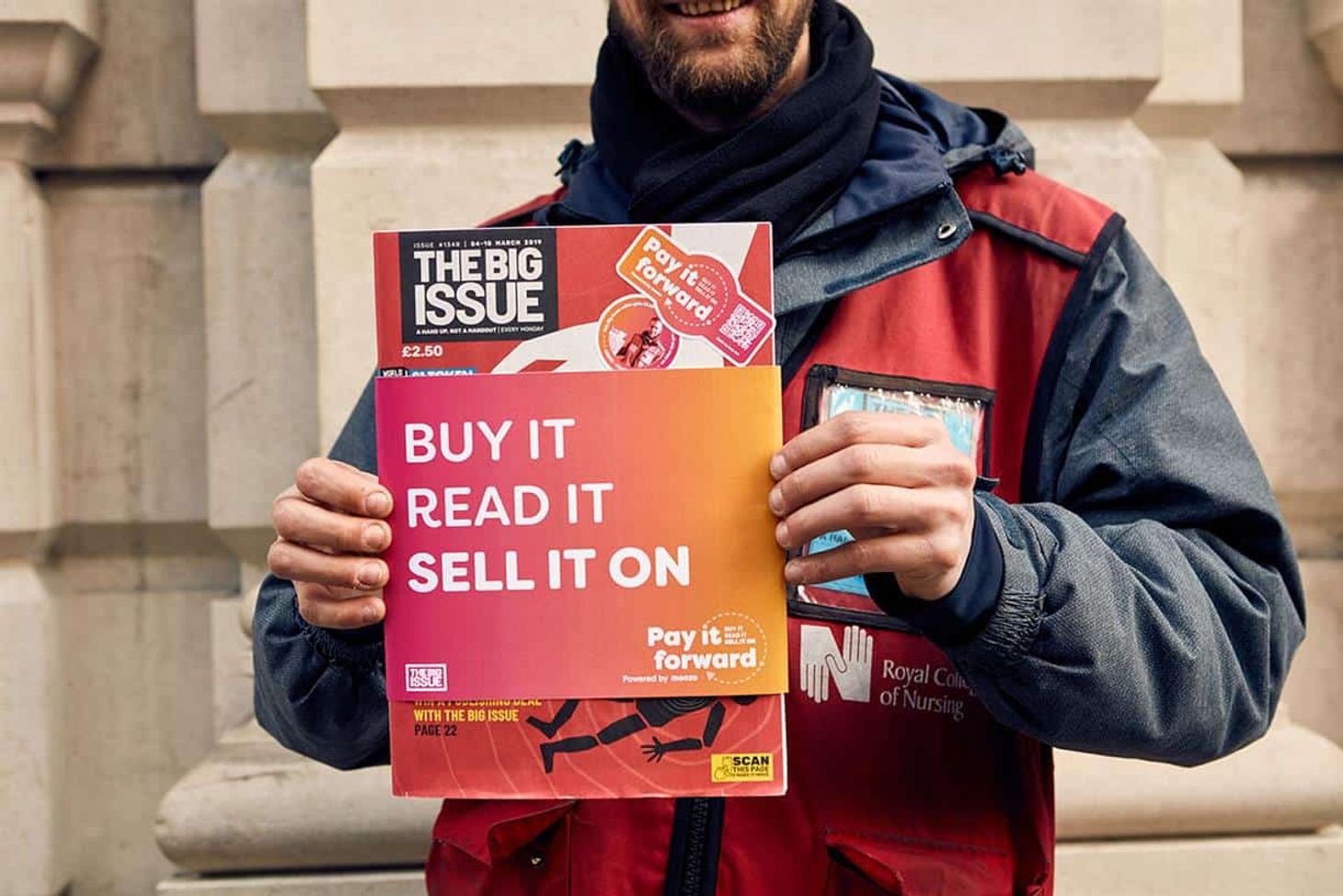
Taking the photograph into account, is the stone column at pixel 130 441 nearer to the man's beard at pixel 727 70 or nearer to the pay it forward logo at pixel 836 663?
the man's beard at pixel 727 70

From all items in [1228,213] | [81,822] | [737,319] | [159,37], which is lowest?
[81,822]

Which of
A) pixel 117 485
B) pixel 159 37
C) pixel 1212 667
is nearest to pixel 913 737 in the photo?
pixel 1212 667

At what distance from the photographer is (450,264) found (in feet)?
3.52

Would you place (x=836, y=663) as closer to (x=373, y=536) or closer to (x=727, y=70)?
(x=373, y=536)

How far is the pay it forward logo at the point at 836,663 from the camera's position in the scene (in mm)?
1234

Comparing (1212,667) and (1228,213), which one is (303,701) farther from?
(1228,213)

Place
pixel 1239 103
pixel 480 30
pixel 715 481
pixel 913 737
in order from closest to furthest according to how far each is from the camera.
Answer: pixel 715 481 < pixel 913 737 < pixel 480 30 < pixel 1239 103

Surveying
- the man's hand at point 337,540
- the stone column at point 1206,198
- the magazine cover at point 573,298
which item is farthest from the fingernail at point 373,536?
the stone column at point 1206,198

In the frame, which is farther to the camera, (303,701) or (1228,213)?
(1228,213)

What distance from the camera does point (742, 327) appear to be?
105 centimetres

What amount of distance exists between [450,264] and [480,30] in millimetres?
886

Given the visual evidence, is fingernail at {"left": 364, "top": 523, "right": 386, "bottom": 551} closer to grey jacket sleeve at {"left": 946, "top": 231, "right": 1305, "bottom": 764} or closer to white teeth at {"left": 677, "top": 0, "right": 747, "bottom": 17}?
grey jacket sleeve at {"left": 946, "top": 231, "right": 1305, "bottom": 764}

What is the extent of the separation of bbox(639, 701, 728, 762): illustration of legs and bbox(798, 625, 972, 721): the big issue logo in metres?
0.19

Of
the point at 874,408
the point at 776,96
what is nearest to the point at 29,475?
the point at 776,96
